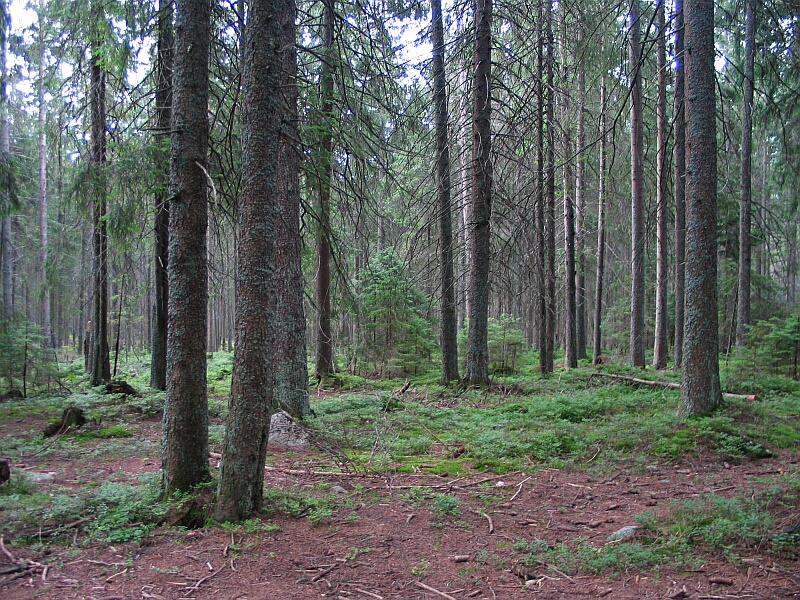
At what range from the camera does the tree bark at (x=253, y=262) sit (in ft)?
14.8

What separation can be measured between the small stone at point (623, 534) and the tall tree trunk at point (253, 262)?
326 centimetres

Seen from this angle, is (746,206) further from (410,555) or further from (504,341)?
(410,555)

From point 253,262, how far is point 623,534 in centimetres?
410

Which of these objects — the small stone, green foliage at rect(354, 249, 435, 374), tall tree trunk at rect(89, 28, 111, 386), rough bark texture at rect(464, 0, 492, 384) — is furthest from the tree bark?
green foliage at rect(354, 249, 435, 374)

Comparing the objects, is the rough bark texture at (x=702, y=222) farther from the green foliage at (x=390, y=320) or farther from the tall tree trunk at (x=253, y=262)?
the green foliage at (x=390, y=320)

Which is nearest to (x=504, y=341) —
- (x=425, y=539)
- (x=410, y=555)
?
(x=425, y=539)

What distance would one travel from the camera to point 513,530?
4.68m

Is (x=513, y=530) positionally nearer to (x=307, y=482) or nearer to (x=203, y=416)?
(x=307, y=482)

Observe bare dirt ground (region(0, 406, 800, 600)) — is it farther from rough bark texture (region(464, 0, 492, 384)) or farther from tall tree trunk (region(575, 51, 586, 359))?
tall tree trunk (region(575, 51, 586, 359))

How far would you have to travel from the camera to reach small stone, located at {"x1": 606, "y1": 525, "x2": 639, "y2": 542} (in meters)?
4.33

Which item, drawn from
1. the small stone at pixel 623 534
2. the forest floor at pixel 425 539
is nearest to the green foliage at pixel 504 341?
the forest floor at pixel 425 539

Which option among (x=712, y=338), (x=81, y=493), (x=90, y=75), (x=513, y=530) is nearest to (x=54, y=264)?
(x=90, y=75)

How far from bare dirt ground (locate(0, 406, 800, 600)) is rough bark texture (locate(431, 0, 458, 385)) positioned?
6.68m

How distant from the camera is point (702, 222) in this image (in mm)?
7707
